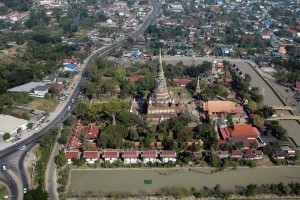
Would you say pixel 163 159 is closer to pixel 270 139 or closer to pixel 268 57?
pixel 270 139

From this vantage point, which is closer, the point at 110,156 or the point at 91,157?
the point at 91,157

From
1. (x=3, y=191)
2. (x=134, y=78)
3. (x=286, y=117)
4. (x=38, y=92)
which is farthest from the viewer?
(x=134, y=78)

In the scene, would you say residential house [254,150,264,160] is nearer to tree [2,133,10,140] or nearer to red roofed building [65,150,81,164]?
red roofed building [65,150,81,164]

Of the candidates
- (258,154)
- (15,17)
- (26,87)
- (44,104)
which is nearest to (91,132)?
(44,104)

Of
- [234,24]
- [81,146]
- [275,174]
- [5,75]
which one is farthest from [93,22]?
[275,174]

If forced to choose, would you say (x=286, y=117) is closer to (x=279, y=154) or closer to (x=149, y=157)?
(x=279, y=154)

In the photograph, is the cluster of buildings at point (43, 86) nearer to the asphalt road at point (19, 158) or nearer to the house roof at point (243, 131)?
the asphalt road at point (19, 158)

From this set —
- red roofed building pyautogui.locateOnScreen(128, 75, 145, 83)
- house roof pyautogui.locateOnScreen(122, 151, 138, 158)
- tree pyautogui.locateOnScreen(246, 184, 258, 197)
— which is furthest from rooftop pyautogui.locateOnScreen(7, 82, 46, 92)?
tree pyautogui.locateOnScreen(246, 184, 258, 197)
